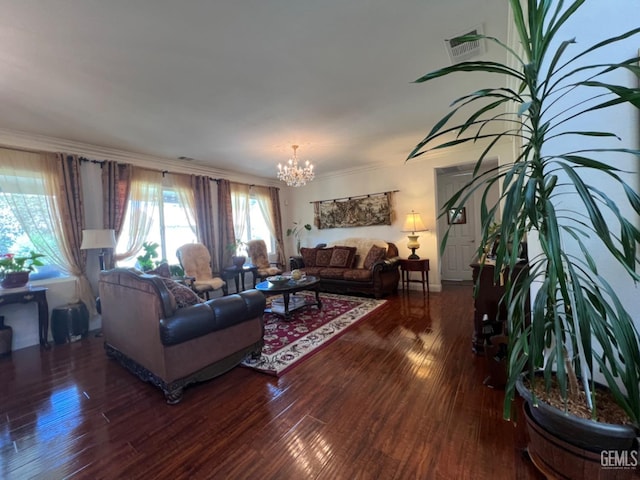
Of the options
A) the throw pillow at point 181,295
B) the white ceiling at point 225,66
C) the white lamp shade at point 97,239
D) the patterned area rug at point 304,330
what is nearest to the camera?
the white ceiling at point 225,66

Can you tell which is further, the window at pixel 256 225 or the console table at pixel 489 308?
the window at pixel 256 225

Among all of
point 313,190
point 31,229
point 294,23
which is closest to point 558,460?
point 294,23

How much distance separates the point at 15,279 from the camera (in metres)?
3.13

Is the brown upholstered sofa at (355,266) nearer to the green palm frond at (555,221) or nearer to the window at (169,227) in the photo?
the window at (169,227)

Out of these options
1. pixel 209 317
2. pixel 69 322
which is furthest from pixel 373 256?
pixel 69 322

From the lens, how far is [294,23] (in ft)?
5.86

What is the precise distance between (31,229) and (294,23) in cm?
400

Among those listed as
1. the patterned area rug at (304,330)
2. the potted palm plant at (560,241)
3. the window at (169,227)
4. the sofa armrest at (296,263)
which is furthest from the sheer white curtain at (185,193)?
the potted palm plant at (560,241)

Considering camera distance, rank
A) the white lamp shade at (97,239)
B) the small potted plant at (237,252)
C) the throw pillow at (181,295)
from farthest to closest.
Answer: the small potted plant at (237,252)
the white lamp shade at (97,239)
the throw pillow at (181,295)

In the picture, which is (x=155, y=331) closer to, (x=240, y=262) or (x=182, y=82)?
(x=182, y=82)

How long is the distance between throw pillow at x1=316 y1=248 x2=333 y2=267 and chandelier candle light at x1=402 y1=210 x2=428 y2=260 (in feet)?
5.25

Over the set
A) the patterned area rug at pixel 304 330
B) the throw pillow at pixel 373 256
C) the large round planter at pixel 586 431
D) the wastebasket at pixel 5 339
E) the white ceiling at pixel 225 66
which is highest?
the white ceiling at pixel 225 66

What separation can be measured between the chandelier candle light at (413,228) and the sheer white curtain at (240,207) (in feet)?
11.1

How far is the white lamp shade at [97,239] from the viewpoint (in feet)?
11.3
